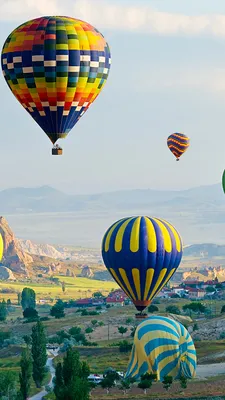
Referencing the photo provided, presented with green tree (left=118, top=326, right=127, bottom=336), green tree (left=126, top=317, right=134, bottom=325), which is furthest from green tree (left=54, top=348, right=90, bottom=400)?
green tree (left=126, top=317, right=134, bottom=325)

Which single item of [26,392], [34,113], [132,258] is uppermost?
[34,113]

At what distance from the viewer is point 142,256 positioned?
90.0m

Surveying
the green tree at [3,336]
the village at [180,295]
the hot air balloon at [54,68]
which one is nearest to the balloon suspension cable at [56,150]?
the hot air balloon at [54,68]

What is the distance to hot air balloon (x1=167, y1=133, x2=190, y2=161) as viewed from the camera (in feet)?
484

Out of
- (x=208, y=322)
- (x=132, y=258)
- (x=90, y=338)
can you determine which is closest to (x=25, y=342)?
(x=90, y=338)

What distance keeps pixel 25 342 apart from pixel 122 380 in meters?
42.2

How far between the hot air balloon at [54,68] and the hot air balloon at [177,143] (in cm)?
6485

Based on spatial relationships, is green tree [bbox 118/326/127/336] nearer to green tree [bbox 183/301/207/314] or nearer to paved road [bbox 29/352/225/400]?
→ green tree [bbox 183/301/207/314]

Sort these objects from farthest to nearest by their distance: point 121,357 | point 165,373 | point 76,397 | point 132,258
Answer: point 121,357, point 132,258, point 165,373, point 76,397

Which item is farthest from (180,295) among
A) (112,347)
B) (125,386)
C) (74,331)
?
(125,386)

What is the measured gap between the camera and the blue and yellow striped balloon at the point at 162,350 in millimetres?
78125

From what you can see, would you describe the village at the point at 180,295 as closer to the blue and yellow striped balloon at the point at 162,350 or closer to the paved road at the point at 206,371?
the paved road at the point at 206,371

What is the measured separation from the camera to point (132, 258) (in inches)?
3548

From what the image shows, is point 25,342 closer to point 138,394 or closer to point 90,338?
point 90,338
